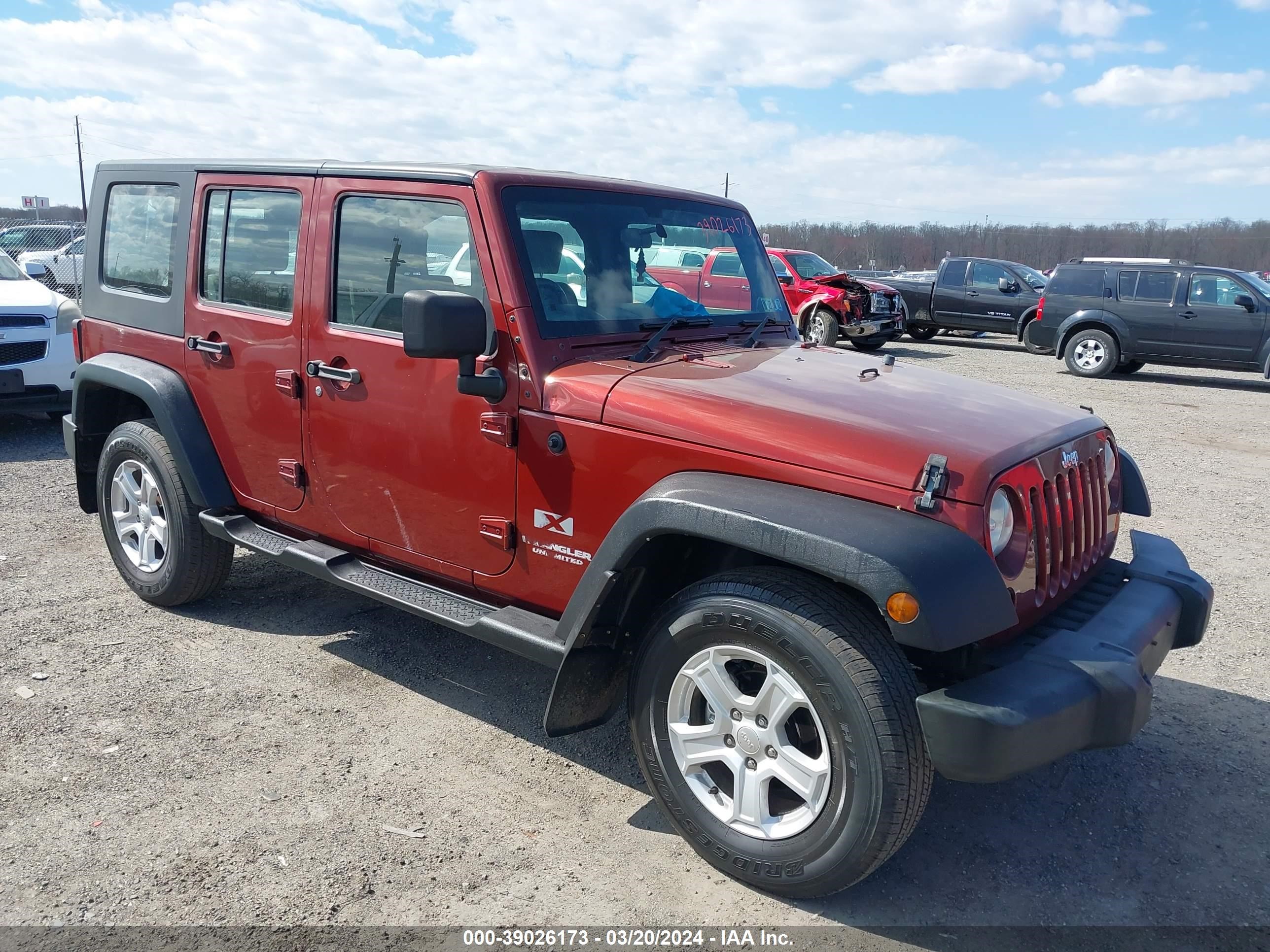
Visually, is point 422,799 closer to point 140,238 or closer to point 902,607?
point 902,607

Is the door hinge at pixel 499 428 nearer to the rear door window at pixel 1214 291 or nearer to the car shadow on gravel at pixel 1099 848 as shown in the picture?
the car shadow on gravel at pixel 1099 848

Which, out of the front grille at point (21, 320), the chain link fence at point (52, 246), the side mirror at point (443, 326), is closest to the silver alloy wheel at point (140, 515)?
the side mirror at point (443, 326)

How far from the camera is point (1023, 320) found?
17375 millimetres

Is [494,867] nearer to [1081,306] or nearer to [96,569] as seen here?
[96,569]

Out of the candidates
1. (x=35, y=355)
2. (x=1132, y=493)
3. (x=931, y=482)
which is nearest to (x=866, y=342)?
(x=35, y=355)

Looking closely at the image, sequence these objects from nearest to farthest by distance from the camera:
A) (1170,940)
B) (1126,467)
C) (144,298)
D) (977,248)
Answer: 1. (1170,940)
2. (1126,467)
3. (144,298)
4. (977,248)

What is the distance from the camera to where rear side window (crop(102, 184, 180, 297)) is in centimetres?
448

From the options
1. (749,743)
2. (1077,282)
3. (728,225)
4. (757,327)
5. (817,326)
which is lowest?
(749,743)

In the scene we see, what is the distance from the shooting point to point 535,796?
10.9 ft

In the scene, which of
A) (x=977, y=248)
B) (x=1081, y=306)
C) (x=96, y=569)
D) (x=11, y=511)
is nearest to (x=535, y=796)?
(x=96, y=569)

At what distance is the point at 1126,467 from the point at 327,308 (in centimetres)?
307

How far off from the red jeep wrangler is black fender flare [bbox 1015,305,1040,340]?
14.4m

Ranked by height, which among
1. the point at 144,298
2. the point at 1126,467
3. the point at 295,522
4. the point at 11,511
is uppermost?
the point at 144,298

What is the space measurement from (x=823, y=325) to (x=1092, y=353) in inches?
159
